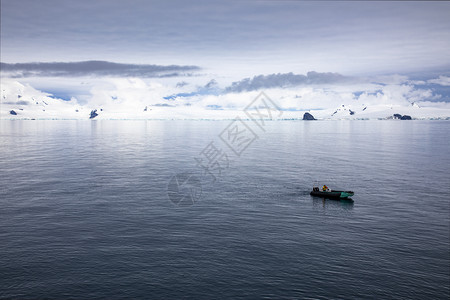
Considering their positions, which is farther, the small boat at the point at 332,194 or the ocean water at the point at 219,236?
the small boat at the point at 332,194

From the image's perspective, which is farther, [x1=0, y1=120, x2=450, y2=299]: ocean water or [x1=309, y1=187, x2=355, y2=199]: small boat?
[x1=309, y1=187, x2=355, y2=199]: small boat

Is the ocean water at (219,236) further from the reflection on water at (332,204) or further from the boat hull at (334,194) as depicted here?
the boat hull at (334,194)

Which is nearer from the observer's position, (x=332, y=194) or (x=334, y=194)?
(x=334, y=194)

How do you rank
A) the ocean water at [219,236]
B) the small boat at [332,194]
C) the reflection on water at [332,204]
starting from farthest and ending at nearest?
the small boat at [332,194] < the reflection on water at [332,204] < the ocean water at [219,236]

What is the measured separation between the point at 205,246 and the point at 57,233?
2895cm

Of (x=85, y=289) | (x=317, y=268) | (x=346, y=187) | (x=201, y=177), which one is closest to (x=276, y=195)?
(x=346, y=187)

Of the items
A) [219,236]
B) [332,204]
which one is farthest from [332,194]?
[219,236]

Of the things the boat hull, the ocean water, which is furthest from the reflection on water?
the boat hull

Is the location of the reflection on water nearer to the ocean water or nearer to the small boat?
the ocean water

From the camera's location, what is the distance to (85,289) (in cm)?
4497

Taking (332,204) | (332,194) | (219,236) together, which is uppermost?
(332,194)

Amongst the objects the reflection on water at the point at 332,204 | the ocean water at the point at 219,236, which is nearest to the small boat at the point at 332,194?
the reflection on water at the point at 332,204

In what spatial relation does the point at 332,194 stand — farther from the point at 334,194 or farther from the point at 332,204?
the point at 332,204

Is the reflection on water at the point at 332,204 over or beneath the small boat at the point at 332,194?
beneath
